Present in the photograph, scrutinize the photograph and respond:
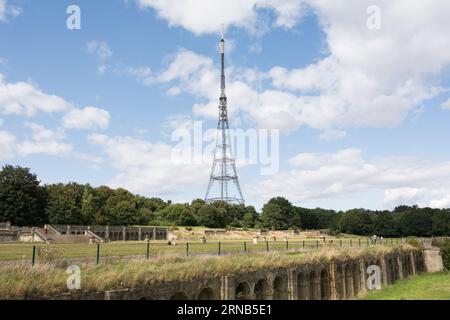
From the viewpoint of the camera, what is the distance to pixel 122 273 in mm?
17734

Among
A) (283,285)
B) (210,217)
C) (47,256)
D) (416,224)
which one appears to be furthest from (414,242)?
(416,224)

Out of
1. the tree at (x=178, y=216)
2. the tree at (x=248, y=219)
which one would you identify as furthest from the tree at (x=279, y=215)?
the tree at (x=178, y=216)

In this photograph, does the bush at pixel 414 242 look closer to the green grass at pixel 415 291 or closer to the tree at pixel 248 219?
the green grass at pixel 415 291

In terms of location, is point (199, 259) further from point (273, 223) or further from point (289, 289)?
point (273, 223)

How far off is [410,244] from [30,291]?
204ft

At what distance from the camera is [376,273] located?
153ft

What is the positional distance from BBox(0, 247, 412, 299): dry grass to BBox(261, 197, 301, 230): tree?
11735 cm

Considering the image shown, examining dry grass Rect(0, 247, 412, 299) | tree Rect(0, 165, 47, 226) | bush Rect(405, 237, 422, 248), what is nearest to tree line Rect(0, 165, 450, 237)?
tree Rect(0, 165, 47, 226)

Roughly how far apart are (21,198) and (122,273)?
8396 cm

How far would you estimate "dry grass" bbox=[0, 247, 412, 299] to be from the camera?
14656 mm

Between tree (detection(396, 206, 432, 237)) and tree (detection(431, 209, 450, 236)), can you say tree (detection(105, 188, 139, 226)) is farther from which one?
tree (detection(431, 209, 450, 236))
